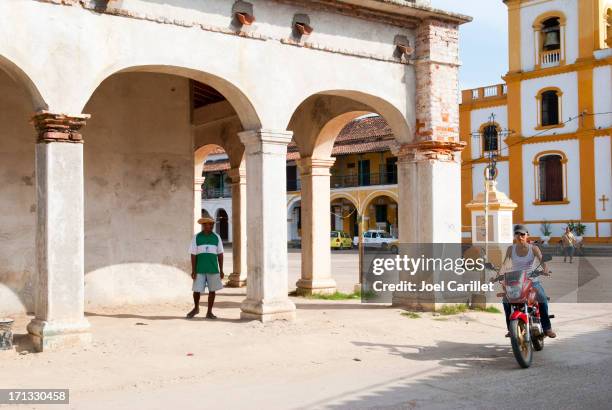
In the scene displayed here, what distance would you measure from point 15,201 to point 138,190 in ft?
7.23

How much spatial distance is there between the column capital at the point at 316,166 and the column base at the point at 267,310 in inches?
182

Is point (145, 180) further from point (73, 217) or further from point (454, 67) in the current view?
point (454, 67)

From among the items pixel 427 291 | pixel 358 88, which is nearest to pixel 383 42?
pixel 358 88

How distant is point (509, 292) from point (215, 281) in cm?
472

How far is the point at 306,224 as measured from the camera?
1435cm

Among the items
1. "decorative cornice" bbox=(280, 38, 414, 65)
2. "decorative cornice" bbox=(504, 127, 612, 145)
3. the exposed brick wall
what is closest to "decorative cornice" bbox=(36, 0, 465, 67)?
"decorative cornice" bbox=(280, 38, 414, 65)

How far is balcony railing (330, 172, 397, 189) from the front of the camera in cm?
4600

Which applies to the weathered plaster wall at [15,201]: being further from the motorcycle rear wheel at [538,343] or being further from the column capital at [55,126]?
the motorcycle rear wheel at [538,343]

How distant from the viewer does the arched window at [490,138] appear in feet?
129

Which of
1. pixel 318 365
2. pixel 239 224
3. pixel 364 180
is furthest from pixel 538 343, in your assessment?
pixel 364 180

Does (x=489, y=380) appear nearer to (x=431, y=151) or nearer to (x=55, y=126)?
(x=431, y=151)

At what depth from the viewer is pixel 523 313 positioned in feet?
25.1

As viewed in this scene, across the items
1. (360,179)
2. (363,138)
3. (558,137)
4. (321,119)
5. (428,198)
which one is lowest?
(428,198)

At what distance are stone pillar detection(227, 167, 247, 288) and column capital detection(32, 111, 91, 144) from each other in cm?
802
